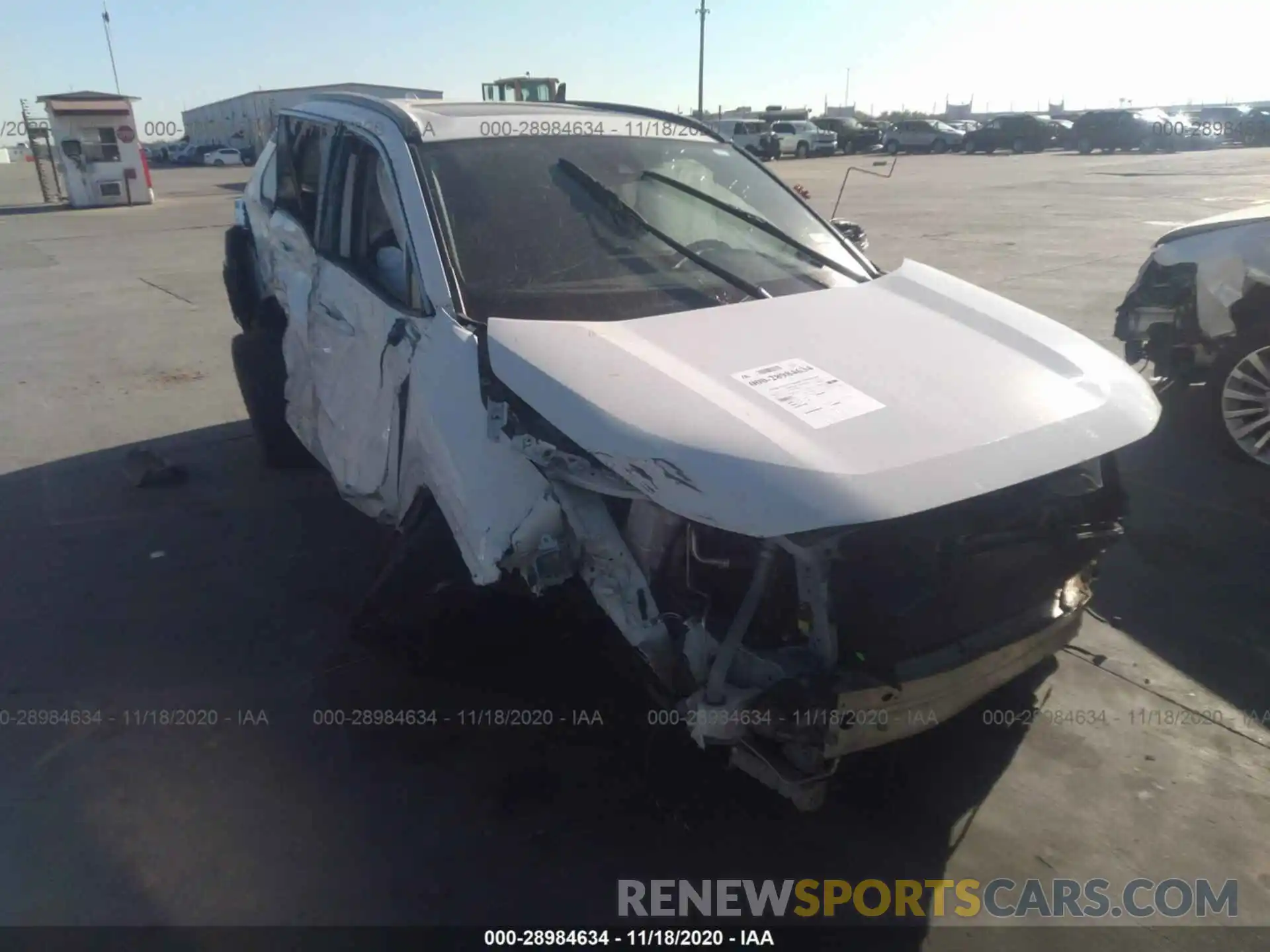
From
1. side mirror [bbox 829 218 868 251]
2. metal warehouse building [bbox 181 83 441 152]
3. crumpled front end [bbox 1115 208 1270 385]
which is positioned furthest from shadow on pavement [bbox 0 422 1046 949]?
metal warehouse building [bbox 181 83 441 152]

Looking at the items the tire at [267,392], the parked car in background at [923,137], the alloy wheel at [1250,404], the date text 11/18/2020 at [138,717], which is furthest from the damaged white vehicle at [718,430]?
the parked car in background at [923,137]

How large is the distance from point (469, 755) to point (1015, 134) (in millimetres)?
45252

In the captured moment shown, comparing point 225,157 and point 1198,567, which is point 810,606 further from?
point 225,157

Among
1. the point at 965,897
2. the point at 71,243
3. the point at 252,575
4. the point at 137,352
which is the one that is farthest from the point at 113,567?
the point at 71,243

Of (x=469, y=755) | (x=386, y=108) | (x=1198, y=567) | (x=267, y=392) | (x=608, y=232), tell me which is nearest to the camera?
(x=469, y=755)

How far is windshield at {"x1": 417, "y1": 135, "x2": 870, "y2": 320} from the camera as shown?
3.33 m

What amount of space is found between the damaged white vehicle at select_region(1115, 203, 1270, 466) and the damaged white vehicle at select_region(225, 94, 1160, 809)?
2.64 metres

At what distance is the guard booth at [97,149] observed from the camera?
70.0ft

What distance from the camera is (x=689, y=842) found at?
114 inches

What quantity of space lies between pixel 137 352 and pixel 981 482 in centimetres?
824

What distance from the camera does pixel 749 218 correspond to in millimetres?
3986

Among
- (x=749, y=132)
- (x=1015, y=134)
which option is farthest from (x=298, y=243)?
(x=1015, y=134)

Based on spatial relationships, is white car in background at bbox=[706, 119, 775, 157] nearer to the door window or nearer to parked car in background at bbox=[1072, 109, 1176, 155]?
parked car in background at bbox=[1072, 109, 1176, 155]

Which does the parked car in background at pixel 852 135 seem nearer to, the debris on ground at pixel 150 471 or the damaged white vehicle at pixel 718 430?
the debris on ground at pixel 150 471
